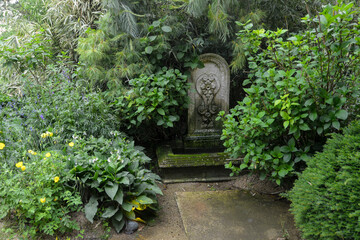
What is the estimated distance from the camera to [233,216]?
2.95 metres

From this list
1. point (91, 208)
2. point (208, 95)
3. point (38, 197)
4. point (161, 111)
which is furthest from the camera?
point (208, 95)

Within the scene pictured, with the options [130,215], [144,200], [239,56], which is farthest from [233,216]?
[239,56]

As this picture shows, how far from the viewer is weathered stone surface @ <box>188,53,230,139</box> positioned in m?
4.22

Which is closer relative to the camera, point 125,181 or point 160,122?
point 125,181

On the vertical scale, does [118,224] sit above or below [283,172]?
below

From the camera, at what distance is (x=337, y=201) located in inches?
72.7

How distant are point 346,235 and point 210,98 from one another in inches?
111

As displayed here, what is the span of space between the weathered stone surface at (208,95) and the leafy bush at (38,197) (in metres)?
2.25

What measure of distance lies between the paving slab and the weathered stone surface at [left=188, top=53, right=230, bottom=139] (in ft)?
3.95

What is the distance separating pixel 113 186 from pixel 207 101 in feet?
7.20

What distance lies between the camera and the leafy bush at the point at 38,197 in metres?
2.26

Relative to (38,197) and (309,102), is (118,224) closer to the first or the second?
(38,197)

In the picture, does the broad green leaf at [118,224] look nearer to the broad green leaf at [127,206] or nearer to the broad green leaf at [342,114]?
the broad green leaf at [127,206]

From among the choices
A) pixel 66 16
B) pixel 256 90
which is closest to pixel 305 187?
pixel 256 90
